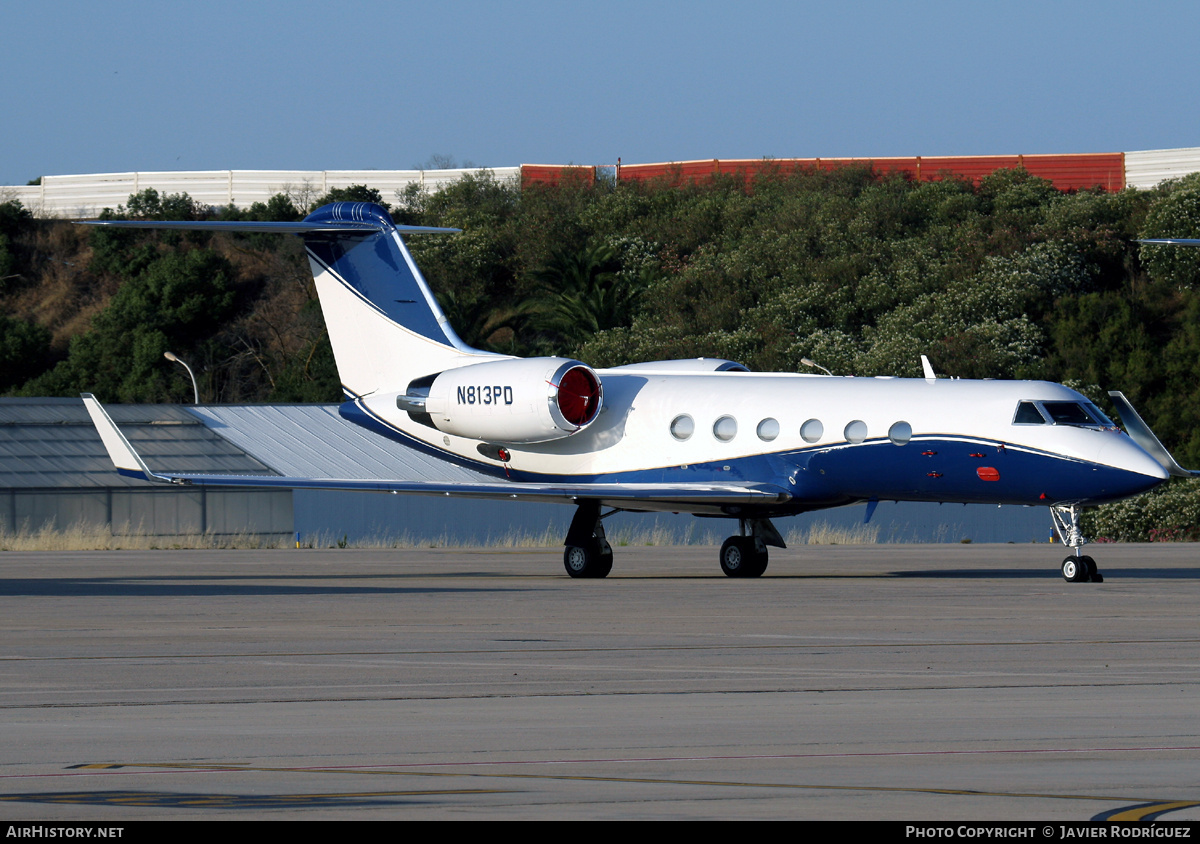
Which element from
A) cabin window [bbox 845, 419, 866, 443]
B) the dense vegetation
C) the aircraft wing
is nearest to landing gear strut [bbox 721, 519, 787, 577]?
the aircraft wing

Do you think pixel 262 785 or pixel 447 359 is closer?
pixel 262 785

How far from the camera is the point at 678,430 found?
2734 cm

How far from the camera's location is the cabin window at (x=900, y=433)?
2505 cm

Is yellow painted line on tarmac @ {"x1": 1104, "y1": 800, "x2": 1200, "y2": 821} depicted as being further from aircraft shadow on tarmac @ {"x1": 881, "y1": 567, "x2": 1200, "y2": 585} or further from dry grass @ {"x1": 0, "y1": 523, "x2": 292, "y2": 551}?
dry grass @ {"x1": 0, "y1": 523, "x2": 292, "y2": 551}

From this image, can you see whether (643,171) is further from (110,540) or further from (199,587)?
(199,587)

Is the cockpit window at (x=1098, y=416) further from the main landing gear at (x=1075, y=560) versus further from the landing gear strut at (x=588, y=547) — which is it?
the landing gear strut at (x=588, y=547)

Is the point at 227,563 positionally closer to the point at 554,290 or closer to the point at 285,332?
the point at 554,290

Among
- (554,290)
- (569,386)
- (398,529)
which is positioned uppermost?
(554,290)

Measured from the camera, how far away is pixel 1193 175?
2965 inches

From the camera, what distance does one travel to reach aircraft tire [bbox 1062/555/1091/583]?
78.4ft
